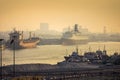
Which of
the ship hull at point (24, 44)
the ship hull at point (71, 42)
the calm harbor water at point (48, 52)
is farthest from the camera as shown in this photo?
the ship hull at point (24, 44)

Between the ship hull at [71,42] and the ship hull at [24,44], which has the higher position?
the ship hull at [71,42]

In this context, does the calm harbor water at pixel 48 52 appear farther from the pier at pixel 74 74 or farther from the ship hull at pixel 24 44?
the pier at pixel 74 74

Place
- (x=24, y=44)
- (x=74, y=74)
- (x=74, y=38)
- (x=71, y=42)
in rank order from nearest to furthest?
(x=74, y=74), (x=71, y=42), (x=74, y=38), (x=24, y=44)

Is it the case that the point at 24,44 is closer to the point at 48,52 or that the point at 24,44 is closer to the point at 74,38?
the point at 48,52

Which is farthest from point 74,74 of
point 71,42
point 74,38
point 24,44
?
point 24,44

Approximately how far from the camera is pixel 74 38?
19.6 meters

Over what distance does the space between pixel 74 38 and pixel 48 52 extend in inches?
71.7

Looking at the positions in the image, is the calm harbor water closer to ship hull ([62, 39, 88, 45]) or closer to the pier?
ship hull ([62, 39, 88, 45])

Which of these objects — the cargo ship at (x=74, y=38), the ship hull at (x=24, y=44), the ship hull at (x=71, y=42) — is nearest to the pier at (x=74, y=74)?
the cargo ship at (x=74, y=38)

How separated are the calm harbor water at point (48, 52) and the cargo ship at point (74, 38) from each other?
0.26m

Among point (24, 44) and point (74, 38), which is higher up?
point (74, 38)

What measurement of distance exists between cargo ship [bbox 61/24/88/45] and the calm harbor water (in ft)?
0.85

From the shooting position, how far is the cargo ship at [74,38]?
18658 millimetres

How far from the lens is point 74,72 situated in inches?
531
